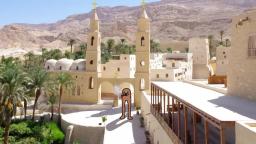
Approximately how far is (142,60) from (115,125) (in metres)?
10.5

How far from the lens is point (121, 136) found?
84.1 ft

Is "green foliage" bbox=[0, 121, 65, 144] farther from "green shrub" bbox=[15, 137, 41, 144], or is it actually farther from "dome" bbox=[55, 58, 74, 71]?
"dome" bbox=[55, 58, 74, 71]

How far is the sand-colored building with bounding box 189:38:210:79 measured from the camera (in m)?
61.1

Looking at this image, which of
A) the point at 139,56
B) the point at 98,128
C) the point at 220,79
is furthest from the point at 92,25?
the point at 220,79

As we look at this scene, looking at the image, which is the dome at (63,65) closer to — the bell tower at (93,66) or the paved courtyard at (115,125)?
the bell tower at (93,66)

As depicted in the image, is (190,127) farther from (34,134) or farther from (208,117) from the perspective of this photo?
(34,134)

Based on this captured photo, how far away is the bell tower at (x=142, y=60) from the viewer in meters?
37.3

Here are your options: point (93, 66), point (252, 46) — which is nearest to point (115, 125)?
point (93, 66)

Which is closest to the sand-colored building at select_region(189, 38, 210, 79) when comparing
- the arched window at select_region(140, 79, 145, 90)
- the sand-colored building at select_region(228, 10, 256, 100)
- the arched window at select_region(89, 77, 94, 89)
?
the arched window at select_region(140, 79, 145, 90)

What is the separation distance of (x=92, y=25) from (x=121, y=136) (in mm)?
18512

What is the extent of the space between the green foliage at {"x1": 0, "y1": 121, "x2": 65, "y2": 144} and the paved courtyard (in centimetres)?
212

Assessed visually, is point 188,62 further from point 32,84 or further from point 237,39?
point 237,39

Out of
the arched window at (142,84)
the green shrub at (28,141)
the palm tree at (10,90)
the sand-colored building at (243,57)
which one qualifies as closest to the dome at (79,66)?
the arched window at (142,84)

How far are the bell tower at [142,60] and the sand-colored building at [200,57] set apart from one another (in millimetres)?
25469
